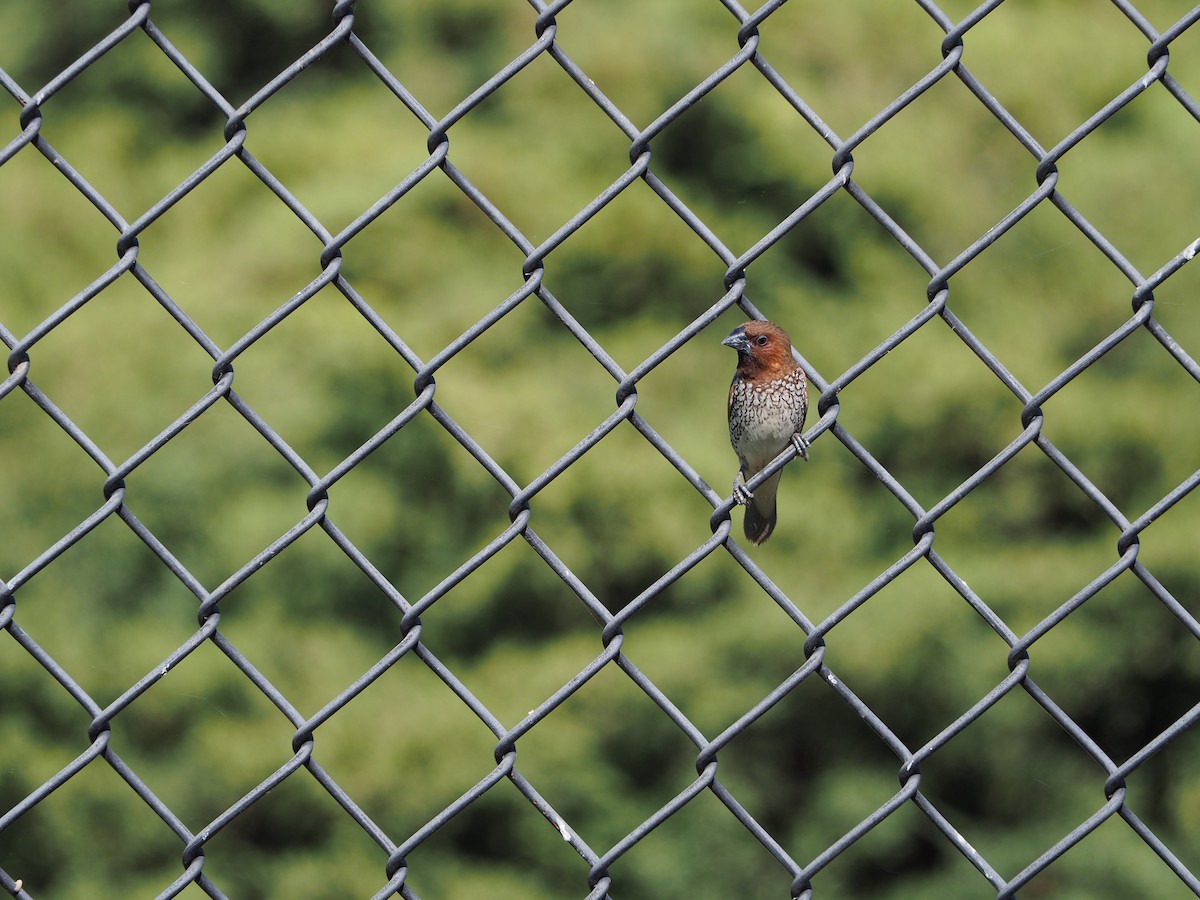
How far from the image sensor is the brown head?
3172 mm

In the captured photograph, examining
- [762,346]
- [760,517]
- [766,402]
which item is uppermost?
[762,346]

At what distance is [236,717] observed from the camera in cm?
399

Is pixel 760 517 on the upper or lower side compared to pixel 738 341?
lower

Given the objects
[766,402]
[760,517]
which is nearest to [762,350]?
[766,402]

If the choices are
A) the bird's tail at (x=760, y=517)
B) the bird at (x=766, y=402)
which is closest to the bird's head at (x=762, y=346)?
the bird at (x=766, y=402)

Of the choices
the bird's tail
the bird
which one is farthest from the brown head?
the bird's tail

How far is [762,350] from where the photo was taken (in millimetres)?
3326

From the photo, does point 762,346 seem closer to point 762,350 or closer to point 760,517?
point 762,350

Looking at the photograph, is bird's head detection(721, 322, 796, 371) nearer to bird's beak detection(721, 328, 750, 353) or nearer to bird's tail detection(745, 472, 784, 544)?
bird's beak detection(721, 328, 750, 353)

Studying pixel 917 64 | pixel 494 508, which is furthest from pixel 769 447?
pixel 917 64

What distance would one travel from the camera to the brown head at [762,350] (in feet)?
10.4

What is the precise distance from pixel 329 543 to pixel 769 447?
1.42 metres

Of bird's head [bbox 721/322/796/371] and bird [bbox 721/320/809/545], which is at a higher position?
bird's head [bbox 721/322/796/371]

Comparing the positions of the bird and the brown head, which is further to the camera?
the bird
